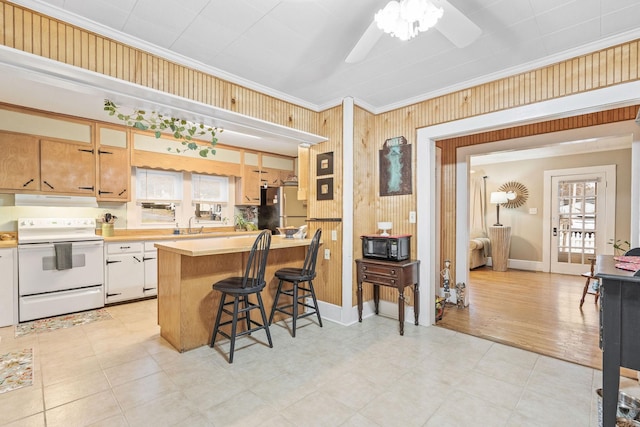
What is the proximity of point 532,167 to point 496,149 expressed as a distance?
3.46m

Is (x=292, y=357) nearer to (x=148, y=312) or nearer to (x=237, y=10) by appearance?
(x=148, y=312)

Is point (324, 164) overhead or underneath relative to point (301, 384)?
overhead

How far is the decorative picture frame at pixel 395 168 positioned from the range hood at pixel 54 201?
396cm

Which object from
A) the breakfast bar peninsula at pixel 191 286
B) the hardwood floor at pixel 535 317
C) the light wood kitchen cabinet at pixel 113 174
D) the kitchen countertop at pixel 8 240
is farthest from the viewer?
the light wood kitchen cabinet at pixel 113 174

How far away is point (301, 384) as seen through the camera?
2.23 metres

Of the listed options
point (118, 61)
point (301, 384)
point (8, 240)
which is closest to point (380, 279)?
point (301, 384)

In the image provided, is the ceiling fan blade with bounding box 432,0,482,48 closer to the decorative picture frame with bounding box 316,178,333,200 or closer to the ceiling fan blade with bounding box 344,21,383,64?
the ceiling fan blade with bounding box 344,21,383,64

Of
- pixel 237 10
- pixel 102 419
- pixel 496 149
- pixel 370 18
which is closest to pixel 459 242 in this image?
pixel 496 149

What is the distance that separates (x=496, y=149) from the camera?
4285 mm

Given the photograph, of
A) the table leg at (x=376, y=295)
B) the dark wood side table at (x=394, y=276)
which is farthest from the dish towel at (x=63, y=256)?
the table leg at (x=376, y=295)

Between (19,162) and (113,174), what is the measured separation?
0.95 metres

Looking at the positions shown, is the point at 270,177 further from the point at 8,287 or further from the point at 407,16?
the point at 407,16

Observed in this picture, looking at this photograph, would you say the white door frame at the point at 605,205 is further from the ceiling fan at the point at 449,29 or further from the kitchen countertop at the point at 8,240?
the kitchen countertop at the point at 8,240

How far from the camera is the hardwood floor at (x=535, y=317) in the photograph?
2.88 metres
